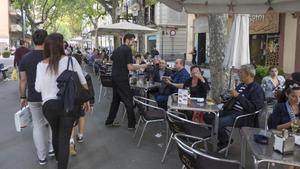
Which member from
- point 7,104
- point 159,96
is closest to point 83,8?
point 7,104

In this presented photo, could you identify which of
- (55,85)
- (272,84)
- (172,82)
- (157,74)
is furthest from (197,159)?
(157,74)

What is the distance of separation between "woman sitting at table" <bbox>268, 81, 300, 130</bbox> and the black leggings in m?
2.54

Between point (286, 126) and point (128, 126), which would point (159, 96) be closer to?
point (128, 126)

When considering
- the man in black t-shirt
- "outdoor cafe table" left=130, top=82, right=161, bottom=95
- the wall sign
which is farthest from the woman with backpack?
the wall sign

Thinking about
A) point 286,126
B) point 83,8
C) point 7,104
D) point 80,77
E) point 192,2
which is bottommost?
point 7,104

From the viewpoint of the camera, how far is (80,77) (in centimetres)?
478

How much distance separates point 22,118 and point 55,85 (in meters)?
1.01

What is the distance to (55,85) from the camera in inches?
183

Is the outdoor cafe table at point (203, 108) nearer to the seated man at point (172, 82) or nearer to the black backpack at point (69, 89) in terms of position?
the black backpack at point (69, 89)

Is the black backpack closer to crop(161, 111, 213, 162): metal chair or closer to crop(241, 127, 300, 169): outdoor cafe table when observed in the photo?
crop(161, 111, 213, 162): metal chair

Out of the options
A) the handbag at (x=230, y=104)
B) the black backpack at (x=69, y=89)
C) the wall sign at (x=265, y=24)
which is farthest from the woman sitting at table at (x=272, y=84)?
the wall sign at (x=265, y=24)

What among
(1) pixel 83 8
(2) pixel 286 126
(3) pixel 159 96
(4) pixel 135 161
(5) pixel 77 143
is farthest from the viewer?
(1) pixel 83 8

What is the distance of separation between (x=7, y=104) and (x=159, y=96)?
16.6 feet

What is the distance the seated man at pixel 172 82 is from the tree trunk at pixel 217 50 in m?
0.95
